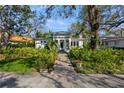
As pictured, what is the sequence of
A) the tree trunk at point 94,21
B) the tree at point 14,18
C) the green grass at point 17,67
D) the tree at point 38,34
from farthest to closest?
the tree at point 38,34
the tree at point 14,18
the tree trunk at point 94,21
the green grass at point 17,67

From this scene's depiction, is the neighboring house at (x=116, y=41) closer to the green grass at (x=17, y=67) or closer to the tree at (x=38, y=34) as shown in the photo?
the tree at (x=38, y=34)

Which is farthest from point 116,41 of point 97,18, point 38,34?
point 97,18

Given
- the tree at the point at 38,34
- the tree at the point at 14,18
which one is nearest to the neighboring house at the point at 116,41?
the tree at the point at 38,34

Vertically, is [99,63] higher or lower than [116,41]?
lower

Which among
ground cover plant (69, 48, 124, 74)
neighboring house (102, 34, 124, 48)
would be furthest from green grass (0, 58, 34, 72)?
neighboring house (102, 34, 124, 48)

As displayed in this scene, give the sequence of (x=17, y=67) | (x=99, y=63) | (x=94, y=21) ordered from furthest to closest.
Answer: (x=94, y=21), (x=99, y=63), (x=17, y=67)

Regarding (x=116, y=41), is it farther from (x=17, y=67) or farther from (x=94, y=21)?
(x=17, y=67)

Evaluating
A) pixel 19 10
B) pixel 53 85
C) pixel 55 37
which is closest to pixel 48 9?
pixel 19 10

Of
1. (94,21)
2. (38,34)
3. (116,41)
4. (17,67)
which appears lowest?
(17,67)

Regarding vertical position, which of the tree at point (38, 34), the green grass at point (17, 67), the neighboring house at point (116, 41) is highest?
the tree at point (38, 34)

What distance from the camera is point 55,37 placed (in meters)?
39.2

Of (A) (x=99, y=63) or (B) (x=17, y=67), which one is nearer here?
(B) (x=17, y=67)
